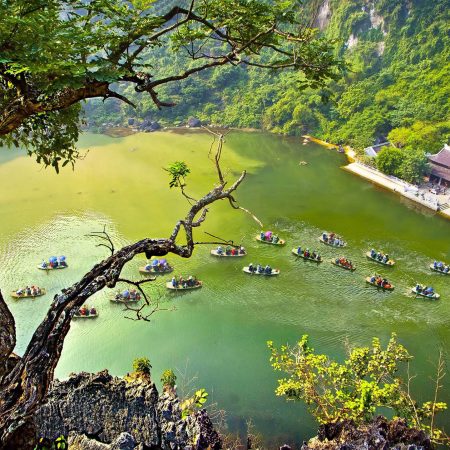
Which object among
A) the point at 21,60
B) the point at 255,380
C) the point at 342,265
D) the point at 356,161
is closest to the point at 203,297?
the point at 255,380

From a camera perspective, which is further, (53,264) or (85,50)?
(53,264)

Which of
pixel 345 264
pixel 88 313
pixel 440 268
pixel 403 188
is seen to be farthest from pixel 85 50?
pixel 403 188

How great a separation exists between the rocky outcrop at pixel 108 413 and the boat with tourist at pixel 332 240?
11105 mm

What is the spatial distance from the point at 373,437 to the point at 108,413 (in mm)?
3797

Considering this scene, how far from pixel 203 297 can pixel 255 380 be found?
11.5ft

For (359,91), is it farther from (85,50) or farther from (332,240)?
(85,50)

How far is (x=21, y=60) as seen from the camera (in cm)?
294

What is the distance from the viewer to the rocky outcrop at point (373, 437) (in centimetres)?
540

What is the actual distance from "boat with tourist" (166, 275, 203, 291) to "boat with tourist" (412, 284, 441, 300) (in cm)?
701

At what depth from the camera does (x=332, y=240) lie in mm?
16281

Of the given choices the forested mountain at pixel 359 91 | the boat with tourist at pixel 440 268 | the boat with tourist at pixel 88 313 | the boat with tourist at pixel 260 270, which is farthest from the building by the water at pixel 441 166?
the boat with tourist at pixel 88 313

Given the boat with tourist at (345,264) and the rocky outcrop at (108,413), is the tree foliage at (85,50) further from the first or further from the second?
the boat with tourist at (345,264)

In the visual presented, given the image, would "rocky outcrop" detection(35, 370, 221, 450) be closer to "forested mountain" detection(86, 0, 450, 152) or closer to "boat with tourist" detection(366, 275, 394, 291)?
"boat with tourist" detection(366, 275, 394, 291)

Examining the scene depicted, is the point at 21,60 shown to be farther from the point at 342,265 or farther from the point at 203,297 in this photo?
the point at 342,265
